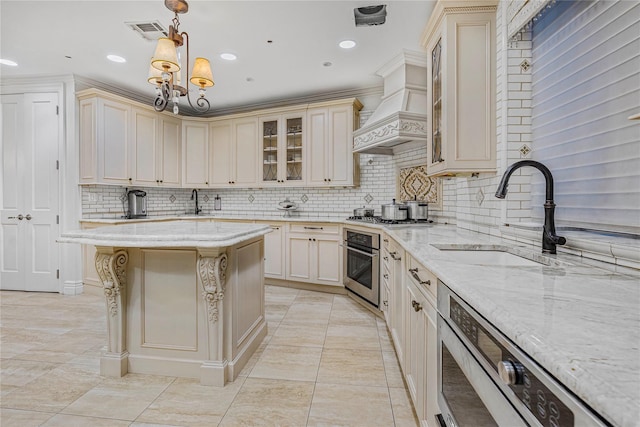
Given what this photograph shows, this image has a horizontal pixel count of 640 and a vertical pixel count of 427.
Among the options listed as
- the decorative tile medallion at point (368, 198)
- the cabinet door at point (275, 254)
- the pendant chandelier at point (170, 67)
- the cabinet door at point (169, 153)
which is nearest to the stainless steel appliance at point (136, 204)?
the cabinet door at point (169, 153)

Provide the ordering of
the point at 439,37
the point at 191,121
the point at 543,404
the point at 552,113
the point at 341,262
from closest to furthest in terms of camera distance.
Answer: the point at 543,404, the point at 552,113, the point at 439,37, the point at 341,262, the point at 191,121

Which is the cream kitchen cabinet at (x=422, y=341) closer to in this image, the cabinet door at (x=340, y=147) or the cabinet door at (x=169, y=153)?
the cabinet door at (x=340, y=147)

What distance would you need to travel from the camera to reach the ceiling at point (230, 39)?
8.47 feet

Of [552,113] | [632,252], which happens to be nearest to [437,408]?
[632,252]

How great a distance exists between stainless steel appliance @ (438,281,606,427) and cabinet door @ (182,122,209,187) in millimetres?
4671

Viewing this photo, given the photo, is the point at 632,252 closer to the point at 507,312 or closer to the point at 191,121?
the point at 507,312

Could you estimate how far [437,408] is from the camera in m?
1.22

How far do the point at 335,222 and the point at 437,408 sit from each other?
2791mm

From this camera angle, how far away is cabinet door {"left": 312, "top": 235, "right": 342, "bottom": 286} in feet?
12.9

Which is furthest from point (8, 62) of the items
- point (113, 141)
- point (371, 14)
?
point (371, 14)

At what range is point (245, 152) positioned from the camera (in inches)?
192

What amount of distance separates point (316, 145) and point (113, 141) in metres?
2.65

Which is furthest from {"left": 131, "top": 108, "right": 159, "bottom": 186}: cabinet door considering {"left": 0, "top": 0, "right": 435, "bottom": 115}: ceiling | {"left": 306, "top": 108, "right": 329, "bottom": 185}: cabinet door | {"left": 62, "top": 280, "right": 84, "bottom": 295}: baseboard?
{"left": 306, "top": 108, "right": 329, "bottom": 185}: cabinet door

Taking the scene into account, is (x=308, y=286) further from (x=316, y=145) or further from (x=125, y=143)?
(x=125, y=143)
